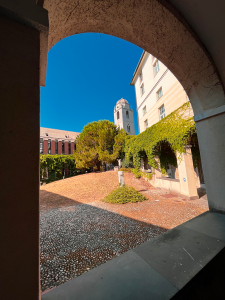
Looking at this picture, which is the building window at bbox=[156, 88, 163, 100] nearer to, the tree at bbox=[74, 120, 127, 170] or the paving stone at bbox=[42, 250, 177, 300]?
the tree at bbox=[74, 120, 127, 170]

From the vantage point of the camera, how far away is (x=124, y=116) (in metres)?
35.8

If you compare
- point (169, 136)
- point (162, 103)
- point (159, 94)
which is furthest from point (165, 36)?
point (159, 94)

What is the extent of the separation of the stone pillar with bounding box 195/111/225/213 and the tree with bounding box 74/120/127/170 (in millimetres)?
15299

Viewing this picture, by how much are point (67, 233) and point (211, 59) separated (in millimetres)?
5600

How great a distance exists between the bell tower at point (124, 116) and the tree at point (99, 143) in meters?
16.5

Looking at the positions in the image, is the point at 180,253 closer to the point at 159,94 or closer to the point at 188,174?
the point at 188,174

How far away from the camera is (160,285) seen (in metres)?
1.00

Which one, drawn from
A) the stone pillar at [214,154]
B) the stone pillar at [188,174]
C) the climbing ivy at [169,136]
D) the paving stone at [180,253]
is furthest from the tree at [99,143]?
the paving stone at [180,253]
